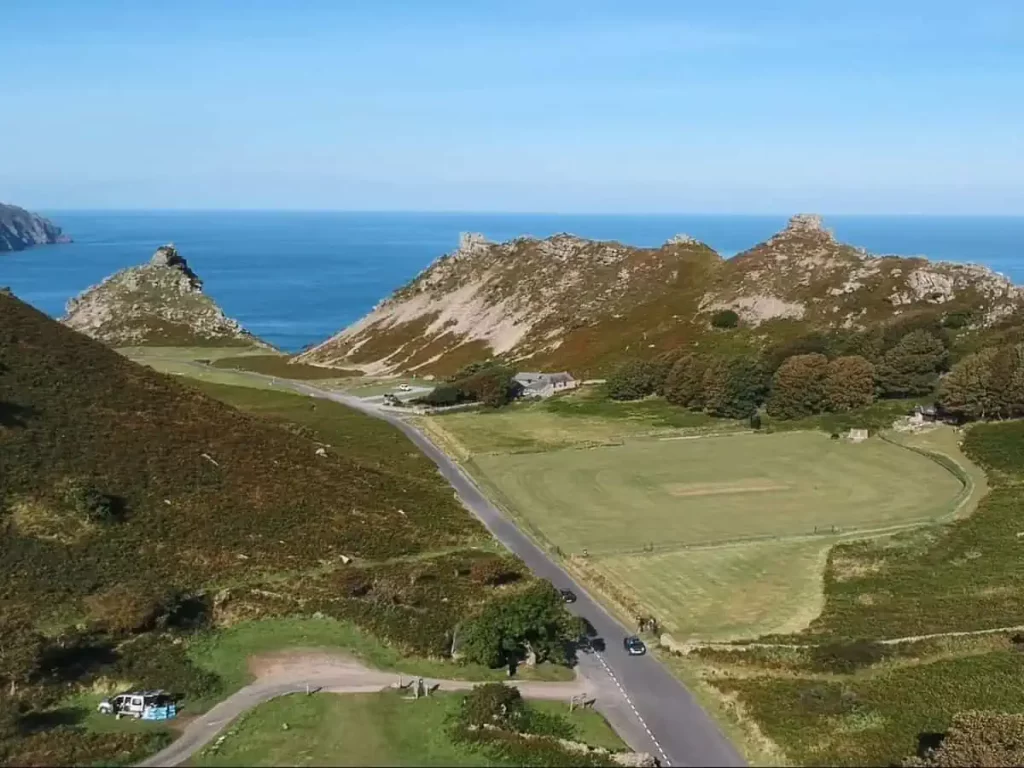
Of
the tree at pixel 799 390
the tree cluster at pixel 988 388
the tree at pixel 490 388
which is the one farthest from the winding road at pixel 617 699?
the tree at pixel 490 388

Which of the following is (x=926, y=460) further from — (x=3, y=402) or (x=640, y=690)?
(x=3, y=402)

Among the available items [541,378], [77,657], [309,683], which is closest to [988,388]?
[541,378]

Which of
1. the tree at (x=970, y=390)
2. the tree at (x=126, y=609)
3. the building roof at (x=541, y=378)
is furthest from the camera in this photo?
the building roof at (x=541, y=378)

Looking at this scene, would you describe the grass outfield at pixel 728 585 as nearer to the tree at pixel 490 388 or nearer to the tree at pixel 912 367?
the tree at pixel 912 367

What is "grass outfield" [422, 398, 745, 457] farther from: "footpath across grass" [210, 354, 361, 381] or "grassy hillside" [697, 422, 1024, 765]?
"footpath across grass" [210, 354, 361, 381]

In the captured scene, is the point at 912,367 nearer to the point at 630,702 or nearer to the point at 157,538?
the point at 630,702

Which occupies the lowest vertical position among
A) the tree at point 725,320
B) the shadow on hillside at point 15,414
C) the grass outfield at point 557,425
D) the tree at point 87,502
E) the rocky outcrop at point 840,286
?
the grass outfield at point 557,425

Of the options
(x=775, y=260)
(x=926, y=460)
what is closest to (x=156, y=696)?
(x=926, y=460)
